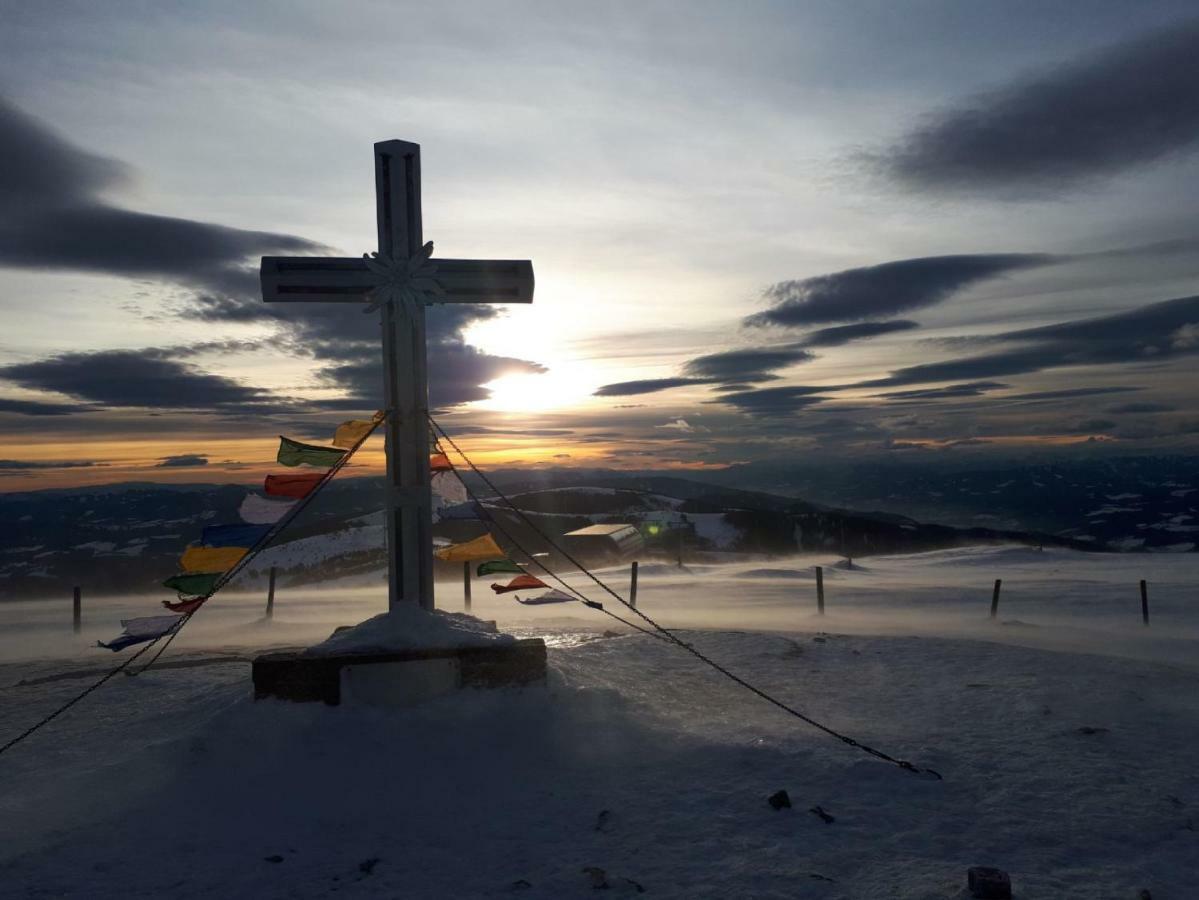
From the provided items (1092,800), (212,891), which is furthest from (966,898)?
(212,891)

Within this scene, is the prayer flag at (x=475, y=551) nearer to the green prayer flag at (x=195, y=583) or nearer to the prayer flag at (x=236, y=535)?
the prayer flag at (x=236, y=535)

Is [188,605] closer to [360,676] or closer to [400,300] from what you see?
[360,676]

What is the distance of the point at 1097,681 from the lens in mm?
11625

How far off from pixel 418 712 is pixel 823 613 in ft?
49.1

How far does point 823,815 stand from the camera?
6.97m

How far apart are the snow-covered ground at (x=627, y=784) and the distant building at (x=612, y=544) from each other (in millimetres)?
34309

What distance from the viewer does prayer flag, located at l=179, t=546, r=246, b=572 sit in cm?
1045

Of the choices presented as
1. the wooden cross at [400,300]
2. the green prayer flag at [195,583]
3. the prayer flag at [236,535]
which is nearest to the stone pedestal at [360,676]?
the wooden cross at [400,300]

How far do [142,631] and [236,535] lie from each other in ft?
5.34

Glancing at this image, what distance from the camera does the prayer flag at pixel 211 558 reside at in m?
10.5

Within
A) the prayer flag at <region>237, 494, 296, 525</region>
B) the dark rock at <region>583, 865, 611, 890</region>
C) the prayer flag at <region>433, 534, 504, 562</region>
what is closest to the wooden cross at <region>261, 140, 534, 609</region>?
the prayer flag at <region>237, 494, 296, 525</region>

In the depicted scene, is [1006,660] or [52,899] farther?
[1006,660]

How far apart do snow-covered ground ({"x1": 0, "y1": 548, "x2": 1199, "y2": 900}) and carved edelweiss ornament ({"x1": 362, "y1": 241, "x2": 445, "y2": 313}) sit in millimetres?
5121

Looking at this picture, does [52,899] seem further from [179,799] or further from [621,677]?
[621,677]
